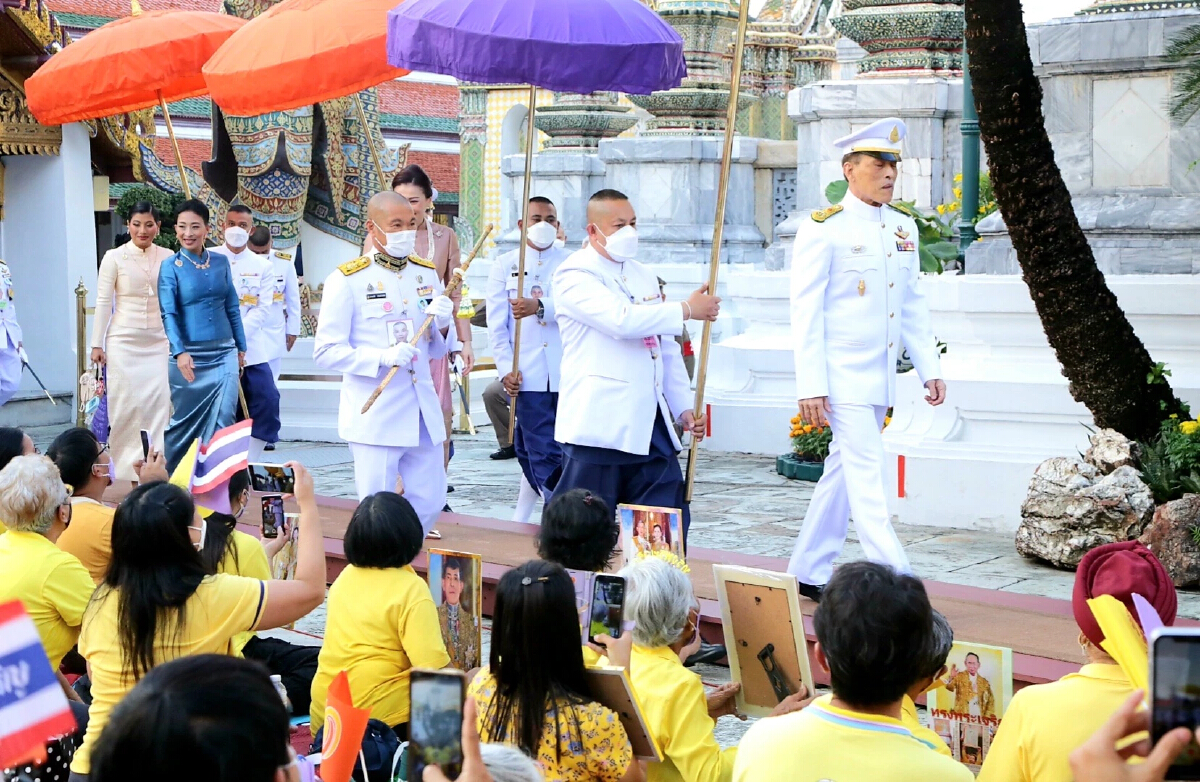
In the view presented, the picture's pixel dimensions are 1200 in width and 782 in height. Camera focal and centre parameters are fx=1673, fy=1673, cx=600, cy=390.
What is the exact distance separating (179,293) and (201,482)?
4632mm

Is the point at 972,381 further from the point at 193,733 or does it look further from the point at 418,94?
the point at 418,94

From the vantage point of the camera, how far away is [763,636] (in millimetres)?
4551

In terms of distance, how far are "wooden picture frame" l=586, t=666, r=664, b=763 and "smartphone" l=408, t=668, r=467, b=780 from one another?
46.0 inches

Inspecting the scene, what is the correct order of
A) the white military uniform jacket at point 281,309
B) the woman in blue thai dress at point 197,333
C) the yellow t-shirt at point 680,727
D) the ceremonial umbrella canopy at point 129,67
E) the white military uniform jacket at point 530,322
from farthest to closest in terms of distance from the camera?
the white military uniform jacket at point 281,309, the ceremonial umbrella canopy at point 129,67, the woman in blue thai dress at point 197,333, the white military uniform jacket at point 530,322, the yellow t-shirt at point 680,727

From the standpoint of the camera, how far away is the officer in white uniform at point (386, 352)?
7113 mm

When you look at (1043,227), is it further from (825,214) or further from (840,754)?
(840,754)

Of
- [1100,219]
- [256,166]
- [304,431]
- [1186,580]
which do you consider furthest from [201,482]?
[256,166]

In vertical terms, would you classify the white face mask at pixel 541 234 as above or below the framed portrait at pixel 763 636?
above

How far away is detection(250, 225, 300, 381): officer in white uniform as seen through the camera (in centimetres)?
A: 1172

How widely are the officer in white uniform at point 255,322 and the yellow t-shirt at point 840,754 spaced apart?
834 cm

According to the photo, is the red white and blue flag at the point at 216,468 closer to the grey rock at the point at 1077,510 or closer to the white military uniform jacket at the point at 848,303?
the white military uniform jacket at the point at 848,303

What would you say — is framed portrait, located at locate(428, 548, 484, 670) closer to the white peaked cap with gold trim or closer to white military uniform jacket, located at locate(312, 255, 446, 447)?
white military uniform jacket, located at locate(312, 255, 446, 447)

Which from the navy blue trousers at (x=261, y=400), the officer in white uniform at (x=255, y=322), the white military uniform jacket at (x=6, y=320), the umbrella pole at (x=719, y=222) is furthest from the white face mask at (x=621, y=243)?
the navy blue trousers at (x=261, y=400)

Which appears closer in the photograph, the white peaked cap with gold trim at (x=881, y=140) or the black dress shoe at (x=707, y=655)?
the black dress shoe at (x=707, y=655)
